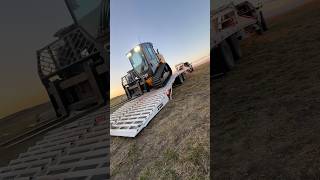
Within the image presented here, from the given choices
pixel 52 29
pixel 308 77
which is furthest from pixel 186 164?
pixel 308 77

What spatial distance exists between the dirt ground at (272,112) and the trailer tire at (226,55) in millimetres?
127

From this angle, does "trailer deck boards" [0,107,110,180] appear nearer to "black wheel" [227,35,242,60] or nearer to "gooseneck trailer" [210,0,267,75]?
"gooseneck trailer" [210,0,267,75]

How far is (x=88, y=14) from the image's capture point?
1610 millimetres

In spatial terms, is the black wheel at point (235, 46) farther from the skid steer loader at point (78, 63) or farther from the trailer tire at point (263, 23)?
the skid steer loader at point (78, 63)

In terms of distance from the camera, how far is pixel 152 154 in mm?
2672

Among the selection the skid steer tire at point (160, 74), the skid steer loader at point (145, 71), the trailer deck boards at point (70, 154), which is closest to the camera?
the trailer deck boards at point (70, 154)

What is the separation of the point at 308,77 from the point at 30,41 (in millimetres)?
3397

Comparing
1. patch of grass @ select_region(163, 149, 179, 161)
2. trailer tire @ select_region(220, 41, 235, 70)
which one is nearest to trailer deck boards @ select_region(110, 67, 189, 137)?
patch of grass @ select_region(163, 149, 179, 161)

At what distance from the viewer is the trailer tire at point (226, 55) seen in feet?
18.1

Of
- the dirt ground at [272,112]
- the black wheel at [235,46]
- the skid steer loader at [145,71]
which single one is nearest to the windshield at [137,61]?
the skid steer loader at [145,71]

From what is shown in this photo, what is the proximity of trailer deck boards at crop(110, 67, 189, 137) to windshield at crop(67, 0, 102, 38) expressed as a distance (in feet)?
2.68

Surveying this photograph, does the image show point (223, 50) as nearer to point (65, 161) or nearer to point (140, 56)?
point (140, 56)

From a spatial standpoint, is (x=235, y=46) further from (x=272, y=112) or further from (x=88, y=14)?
(x=88, y=14)

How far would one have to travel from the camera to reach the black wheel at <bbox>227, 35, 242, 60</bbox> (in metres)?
6.03
